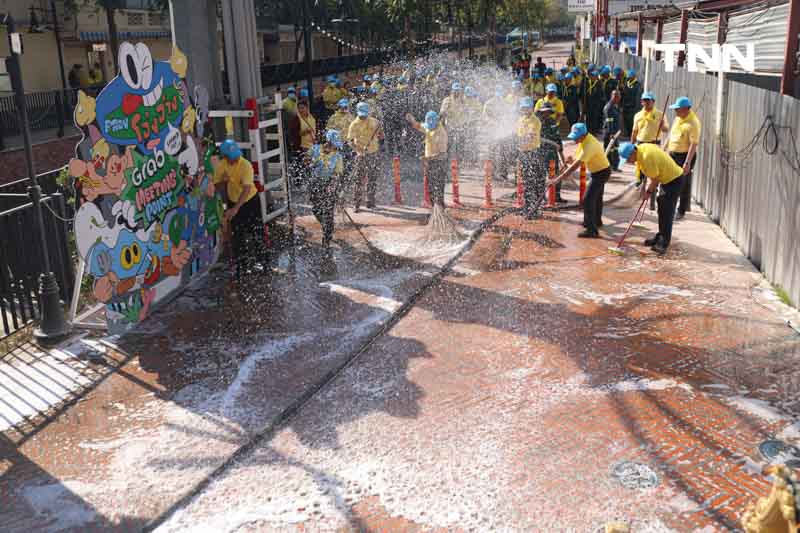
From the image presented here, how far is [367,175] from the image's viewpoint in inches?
538

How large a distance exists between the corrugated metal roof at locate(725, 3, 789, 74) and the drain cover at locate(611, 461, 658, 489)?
1025 cm

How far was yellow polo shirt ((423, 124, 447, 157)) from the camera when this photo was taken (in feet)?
41.8

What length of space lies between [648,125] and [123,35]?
27.7 m

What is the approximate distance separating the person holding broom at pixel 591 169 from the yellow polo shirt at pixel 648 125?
1861mm

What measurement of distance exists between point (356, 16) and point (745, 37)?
2286cm

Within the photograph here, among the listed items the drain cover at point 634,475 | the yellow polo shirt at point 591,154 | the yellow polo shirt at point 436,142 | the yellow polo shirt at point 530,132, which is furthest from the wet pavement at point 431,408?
the yellow polo shirt at point 530,132

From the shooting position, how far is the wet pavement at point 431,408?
5.07 metres

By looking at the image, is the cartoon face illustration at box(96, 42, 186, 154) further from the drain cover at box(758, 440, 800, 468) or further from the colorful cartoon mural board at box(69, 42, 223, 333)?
the drain cover at box(758, 440, 800, 468)

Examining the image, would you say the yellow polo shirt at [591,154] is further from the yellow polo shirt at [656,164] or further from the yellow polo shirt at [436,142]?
the yellow polo shirt at [436,142]

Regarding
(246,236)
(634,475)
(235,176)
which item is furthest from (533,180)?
(634,475)

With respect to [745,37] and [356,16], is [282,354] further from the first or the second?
[356,16]

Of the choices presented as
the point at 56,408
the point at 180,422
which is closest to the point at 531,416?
the point at 180,422

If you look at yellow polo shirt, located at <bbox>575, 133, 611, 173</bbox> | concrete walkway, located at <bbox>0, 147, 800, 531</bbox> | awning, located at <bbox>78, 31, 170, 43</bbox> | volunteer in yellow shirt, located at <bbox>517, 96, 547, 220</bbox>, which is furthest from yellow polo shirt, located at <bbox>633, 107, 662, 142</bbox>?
awning, located at <bbox>78, 31, 170, 43</bbox>

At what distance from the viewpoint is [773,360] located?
6.99m
